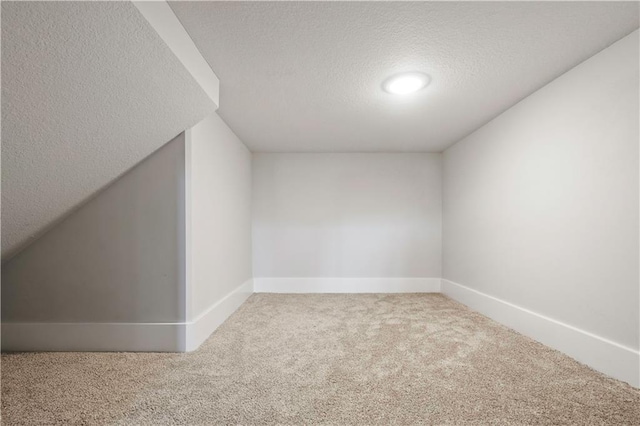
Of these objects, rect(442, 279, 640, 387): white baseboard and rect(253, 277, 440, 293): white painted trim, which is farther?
rect(253, 277, 440, 293): white painted trim

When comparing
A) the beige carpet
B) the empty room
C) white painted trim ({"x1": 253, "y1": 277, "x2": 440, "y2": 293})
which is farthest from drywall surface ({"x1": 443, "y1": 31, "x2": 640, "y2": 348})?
white painted trim ({"x1": 253, "y1": 277, "x2": 440, "y2": 293})

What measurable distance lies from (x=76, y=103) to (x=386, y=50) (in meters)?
1.57

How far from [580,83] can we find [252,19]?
1.97 m

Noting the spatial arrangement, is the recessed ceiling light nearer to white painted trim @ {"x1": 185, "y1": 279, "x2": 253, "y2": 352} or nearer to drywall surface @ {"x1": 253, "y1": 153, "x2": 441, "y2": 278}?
drywall surface @ {"x1": 253, "y1": 153, "x2": 441, "y2": 278}

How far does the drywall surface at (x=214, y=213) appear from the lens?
2.15 metres

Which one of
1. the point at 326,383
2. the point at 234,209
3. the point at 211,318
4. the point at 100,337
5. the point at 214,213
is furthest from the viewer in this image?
the point at 234,209

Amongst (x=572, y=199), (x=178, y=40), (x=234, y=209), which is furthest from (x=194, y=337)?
(x=572, y=199)

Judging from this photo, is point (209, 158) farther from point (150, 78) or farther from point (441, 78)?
point (441, 78)

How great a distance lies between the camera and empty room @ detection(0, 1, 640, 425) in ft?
4.43

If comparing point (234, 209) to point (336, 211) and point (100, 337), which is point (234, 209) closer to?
point (336, 211)

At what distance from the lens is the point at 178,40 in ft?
4.89

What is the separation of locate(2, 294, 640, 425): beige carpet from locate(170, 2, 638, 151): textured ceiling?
1.79 m

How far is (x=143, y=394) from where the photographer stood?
4.88 feet

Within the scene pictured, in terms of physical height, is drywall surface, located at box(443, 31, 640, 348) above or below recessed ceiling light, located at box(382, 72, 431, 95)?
below
